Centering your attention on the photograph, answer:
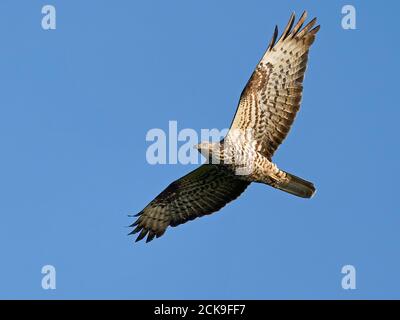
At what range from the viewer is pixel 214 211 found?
784 inches

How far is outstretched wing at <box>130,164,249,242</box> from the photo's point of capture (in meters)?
19.6

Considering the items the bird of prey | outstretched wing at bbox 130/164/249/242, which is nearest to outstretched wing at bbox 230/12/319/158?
the bird of prey

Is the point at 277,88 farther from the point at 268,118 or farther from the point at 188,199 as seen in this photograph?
the point at 188,199

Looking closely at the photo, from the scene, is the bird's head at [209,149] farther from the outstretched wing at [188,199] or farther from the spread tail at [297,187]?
the spread tail at [297,187]

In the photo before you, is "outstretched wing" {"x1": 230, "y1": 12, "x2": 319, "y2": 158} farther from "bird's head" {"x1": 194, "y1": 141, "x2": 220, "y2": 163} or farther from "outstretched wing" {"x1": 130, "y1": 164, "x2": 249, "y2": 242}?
"outstretched wing" {"x1": 130, "y1": 164, "x2": 249, "y2": 242}

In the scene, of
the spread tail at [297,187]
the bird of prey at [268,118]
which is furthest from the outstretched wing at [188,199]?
the spread tail at [297,187]

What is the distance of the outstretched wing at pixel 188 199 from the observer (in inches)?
773

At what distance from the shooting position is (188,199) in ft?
65.8

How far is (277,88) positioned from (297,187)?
1692 millimetres

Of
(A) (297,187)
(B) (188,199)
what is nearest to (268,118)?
(A) (297,187)
